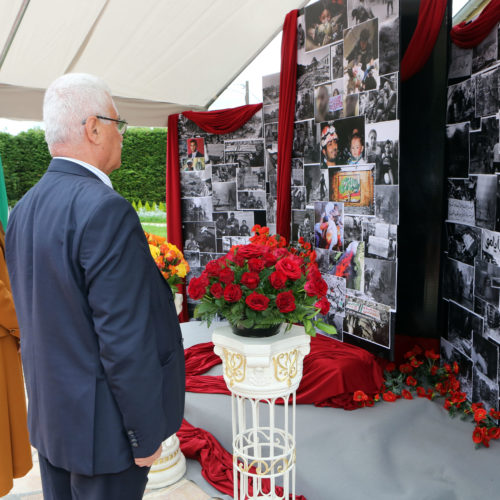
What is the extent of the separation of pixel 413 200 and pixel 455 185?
1.24 feet

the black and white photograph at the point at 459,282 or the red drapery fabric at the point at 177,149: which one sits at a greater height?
the red drapery fabric at the point at 177,149

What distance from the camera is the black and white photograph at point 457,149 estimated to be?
3287 millimetres

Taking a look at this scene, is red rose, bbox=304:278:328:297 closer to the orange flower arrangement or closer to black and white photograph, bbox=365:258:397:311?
the orange flower arrangement

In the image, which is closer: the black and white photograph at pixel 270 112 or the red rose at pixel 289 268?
the red rose at pixel 289 268

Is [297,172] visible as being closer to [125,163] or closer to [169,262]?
[169,262]

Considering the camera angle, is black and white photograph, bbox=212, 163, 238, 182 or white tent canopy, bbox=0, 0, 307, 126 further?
black and white photograph, bbox=212, 163, 238, 182

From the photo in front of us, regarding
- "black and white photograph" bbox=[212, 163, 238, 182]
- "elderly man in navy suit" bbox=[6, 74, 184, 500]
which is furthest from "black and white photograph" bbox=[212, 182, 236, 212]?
"elderly man in navy suit" bbox=[6, 74, 184, 500]

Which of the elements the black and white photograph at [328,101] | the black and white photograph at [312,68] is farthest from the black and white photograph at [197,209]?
the black and white photograph at [328,101]

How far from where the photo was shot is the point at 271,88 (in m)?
5.10

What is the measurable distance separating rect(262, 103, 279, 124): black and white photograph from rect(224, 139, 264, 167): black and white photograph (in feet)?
1.02

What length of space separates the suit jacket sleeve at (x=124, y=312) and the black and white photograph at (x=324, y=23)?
3.17 metres

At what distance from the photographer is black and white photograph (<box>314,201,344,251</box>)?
12.4ft

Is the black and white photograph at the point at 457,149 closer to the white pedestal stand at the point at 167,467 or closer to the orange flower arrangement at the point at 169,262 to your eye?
the orange flower arrangement at the point at 169,262

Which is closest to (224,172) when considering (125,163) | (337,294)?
(337,294)
